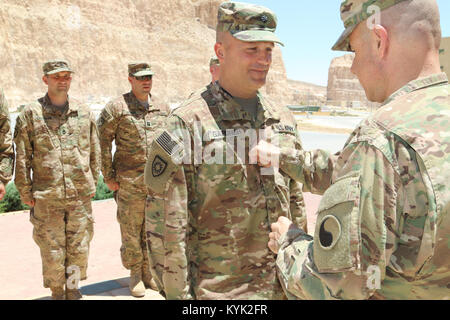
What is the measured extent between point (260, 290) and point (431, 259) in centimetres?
128

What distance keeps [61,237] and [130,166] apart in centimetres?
111

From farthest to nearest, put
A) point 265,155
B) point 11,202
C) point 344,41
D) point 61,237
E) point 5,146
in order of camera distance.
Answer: point 11,202 → point 61,237 → point 5,146 → point 265,155 → point 344,41

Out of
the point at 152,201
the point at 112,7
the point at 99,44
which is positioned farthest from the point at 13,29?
the point at 152,201

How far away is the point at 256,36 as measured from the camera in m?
2.35

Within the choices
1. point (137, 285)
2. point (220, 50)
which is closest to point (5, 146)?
point (137, 285)

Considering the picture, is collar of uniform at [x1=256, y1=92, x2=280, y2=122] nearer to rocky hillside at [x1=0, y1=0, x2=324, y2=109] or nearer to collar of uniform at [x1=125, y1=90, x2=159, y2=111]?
collar of uniform at [x1=125, y1=90, x2=159, y2=111]

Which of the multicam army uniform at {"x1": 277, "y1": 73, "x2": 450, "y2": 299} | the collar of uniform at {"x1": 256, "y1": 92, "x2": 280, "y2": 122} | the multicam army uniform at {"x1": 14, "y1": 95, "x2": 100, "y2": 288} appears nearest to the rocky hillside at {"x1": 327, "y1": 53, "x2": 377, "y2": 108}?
the multicam army uniform at {"x1": 14, "y1": 95, "x2": 100, "y2": 288}

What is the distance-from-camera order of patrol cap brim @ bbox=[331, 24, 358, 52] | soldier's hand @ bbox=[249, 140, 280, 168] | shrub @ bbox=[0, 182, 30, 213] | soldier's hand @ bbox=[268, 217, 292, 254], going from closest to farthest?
patrol cap brim @ bbox=[331, 24, 358, 52]
soldier's hand @ bbox=[268, 217, 292, 254]
soldier's hand @ bbox=[249, 140, 280, 168]
shrub @ bbox=[0, 182, 30, 213]

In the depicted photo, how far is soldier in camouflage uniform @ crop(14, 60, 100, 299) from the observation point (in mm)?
4449

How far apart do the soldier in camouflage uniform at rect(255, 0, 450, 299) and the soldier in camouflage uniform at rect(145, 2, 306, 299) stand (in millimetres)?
904

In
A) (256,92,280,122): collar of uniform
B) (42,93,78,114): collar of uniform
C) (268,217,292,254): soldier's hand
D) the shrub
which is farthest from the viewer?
the shrub

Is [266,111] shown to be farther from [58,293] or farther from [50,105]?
[58,293]

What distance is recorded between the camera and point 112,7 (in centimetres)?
5388

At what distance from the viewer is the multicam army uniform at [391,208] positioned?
1.29 metres
